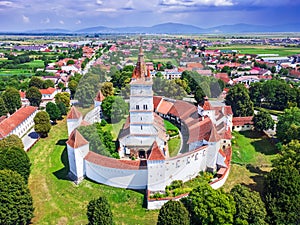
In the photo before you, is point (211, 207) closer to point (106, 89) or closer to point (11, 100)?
point (106, 89)

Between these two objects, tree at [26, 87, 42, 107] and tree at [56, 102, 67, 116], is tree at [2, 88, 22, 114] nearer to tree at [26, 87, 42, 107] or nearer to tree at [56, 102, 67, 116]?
tree at [26, 87, 42, 107]

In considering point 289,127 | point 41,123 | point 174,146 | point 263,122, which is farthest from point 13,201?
point 263,122

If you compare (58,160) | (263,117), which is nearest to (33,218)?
(58,160)

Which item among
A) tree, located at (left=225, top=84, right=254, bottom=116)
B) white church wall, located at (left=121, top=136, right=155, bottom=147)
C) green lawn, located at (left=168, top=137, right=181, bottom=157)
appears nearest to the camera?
white church wall, located at (left=121, top=136, right=155, bottom=147)

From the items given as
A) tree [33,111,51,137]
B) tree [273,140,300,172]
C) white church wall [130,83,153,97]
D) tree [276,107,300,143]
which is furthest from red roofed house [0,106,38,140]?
tree [276,107,300,143]

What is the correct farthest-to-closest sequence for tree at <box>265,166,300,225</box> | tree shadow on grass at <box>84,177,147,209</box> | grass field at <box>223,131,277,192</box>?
grass field at <box>223,131,277,192</box>
tree shadow on grass at <box>84,177,147,209</box>
tree at <box>265,166,300,225</box>

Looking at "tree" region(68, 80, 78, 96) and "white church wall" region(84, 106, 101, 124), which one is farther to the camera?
Result: "tree" region(68, 80, 78, 96)

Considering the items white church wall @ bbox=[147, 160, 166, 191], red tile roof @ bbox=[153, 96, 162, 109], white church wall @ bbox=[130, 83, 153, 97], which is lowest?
white church wall @ bbox=[147, 160, 166, 191]

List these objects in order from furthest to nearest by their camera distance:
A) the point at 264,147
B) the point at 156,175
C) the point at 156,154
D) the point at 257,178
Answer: the point at 264,147 → the point at 257,178 → the point at 156,175 → the point at 156,154
